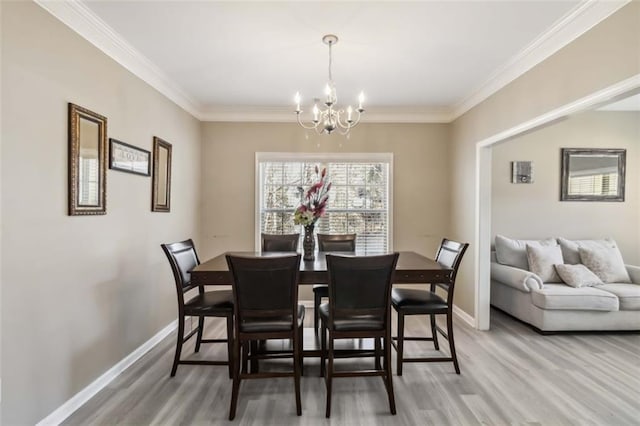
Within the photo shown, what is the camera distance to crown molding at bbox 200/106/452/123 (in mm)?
4301

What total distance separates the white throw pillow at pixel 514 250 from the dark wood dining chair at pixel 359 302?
106 inches

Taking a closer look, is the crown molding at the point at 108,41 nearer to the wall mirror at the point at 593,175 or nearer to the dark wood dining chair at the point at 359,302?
the dark wood dining chair at the point at 359,302

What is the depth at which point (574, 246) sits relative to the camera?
13.3ft

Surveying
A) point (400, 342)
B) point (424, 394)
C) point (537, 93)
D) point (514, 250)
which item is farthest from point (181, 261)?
point (514, 250)

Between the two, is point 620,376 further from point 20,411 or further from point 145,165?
point 145,165

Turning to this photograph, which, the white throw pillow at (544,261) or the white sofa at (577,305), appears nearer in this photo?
the white sofa at (577,305)

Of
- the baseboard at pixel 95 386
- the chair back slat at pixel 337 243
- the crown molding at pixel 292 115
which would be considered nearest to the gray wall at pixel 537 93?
the crown molding at pixel 292 115

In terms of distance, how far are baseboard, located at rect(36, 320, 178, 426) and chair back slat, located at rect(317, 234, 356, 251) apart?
189 centimetres

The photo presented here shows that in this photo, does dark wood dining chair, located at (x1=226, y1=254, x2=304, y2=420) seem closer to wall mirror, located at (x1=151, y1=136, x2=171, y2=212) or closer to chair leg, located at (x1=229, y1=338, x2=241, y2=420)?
chair leg, located at (x1=229, y1=338, x2=241, y2=420)

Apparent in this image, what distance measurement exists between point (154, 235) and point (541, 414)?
343 centimetres

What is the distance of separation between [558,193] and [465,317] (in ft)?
7.20

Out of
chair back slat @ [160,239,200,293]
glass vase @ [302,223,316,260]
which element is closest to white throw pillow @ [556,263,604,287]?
glass vase @ [302,223,316,260]

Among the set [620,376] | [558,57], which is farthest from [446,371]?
[558,57]

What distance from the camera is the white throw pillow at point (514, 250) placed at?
13.2 ft
